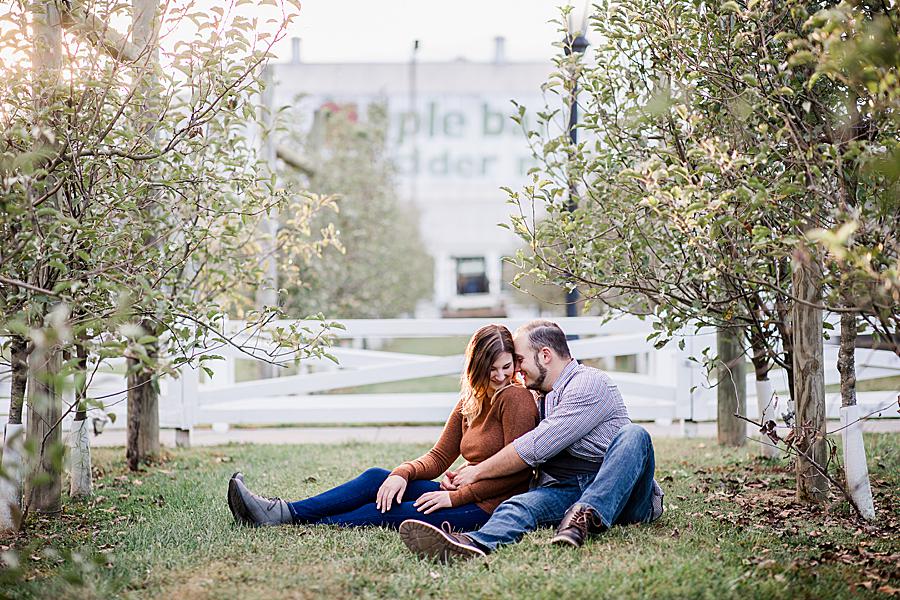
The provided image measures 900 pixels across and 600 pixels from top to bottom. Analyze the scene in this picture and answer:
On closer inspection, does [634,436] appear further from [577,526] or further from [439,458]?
[439,458]

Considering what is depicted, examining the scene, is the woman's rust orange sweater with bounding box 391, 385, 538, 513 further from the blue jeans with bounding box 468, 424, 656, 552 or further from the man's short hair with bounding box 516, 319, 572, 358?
the man's short hair with bounding box 516, 319, 572, 358

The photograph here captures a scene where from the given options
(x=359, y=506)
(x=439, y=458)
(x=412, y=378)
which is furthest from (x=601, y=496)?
(x=412, y=378)

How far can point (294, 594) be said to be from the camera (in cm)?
340

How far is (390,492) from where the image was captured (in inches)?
174

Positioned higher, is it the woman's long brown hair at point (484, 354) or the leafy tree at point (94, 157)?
the leafy tree at point (94, 157)

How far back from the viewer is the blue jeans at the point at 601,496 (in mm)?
Answer: 4098

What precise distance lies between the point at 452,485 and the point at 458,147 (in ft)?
117

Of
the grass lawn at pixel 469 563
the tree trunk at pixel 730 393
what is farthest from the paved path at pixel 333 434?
the grass lawn at pixel 469 563

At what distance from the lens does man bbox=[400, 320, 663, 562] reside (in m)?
4.06

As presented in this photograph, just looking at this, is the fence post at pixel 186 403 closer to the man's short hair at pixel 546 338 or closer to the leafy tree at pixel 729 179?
the leafy tree at pixel 729 179

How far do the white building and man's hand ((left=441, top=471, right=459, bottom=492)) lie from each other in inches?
1203

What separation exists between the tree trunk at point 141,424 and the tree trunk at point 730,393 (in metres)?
4.11

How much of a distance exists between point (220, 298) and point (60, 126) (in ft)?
10.0

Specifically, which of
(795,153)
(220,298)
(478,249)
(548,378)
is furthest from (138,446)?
(478,249)
